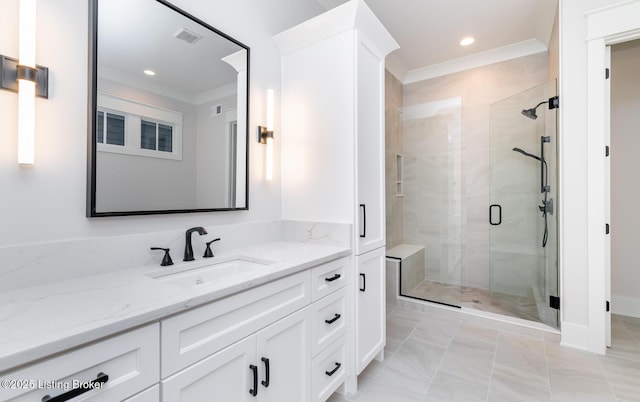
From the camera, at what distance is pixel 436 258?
3.72 meters

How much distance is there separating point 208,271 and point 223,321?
0.49 m

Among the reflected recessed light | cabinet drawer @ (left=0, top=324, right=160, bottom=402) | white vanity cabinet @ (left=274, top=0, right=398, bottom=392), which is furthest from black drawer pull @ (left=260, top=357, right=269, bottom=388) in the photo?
the reflected recessed light

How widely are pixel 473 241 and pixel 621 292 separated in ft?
4.44

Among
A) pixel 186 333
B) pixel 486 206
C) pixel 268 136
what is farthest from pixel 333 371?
pixel 486 206

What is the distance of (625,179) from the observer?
2.81 meters

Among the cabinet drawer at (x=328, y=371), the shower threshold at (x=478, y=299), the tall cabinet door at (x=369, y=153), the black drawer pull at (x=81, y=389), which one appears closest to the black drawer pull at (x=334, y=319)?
the cabinet drawer at (x=328, y=371)

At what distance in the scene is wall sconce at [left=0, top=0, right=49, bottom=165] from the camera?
966 millimetres

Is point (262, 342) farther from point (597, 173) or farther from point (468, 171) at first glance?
point (468, 171)

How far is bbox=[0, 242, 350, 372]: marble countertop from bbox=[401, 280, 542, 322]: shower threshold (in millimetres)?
2433

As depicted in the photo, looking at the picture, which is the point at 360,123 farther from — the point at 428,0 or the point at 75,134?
the point at 428,0

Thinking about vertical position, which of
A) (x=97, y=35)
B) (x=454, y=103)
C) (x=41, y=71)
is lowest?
(x=41, y=71)

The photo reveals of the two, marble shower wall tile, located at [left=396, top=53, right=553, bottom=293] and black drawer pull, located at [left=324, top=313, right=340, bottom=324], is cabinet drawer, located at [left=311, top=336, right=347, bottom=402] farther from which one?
marble shower wall tile, located at [left=396, top=53, right=553, bottom=293]

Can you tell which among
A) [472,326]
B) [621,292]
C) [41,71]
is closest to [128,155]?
[41,71]

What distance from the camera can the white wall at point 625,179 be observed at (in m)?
2.76
